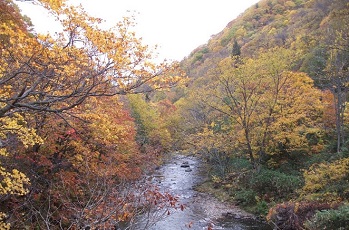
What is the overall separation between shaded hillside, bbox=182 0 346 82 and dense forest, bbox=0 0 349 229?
0.92m

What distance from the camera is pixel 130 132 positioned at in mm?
16734

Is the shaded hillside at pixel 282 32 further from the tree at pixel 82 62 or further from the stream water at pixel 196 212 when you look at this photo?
the tree at pixel 82 62

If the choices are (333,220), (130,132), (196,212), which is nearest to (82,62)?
(333,220)

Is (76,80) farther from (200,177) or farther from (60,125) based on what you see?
(200,177)

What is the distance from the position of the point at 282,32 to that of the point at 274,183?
36.9 metres

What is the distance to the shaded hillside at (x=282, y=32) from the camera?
1141 inches

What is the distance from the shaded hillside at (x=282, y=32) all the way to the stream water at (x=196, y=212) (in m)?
9.82

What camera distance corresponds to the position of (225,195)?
64.0 feet

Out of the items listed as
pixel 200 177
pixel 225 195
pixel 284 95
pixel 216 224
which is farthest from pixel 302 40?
pixel 216 224

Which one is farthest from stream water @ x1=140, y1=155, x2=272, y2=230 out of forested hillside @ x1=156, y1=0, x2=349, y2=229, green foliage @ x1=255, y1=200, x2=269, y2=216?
forested hillside @ x1=156, y1=0, x2=349, y2=229

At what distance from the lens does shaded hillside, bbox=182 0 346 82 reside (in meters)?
29.0

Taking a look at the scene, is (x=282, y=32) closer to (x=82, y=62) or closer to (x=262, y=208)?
(x=262, y=208)

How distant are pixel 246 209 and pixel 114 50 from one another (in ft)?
46.1

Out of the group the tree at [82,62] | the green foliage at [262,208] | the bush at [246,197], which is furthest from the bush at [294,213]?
the tree at [82,62]
